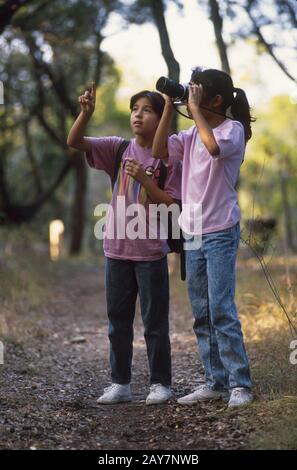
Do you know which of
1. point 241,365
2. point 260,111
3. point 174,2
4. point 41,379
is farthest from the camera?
point 260,111

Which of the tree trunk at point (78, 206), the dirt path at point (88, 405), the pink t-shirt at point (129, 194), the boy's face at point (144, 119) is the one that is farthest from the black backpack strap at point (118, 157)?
the tree trunk at point (78, 206)

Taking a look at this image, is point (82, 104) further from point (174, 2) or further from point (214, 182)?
point (174, 2)

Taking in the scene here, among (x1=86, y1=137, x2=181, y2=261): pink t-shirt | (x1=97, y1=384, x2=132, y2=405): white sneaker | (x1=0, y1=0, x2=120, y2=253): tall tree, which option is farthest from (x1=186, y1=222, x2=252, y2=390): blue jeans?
(x1=0, y1=0, x2=120, y2=253): tall tree

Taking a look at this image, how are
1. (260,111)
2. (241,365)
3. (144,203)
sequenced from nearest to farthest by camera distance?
(241,365)
(144,203)
(260,111)

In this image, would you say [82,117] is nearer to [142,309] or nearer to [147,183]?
[147,183]

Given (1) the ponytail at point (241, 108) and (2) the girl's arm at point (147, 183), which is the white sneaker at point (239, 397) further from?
(1) the ponytail at point (241, 108)

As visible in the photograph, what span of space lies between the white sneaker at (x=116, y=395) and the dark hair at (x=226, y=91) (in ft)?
5.18

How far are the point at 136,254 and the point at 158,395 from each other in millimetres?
792

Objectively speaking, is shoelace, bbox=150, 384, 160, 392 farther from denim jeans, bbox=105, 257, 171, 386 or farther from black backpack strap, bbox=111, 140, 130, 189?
black backpack strap, bbox=111, 140, 130, 189

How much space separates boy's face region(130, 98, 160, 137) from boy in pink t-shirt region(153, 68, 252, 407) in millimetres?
175

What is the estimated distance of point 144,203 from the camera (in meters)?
4.02

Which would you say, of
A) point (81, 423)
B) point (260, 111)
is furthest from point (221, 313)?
point (260, 111)

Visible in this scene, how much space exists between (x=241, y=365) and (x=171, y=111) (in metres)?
1.38


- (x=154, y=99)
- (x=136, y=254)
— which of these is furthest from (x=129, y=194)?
(x=154, y=99)
